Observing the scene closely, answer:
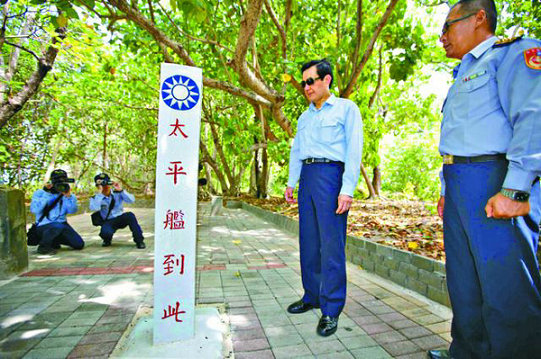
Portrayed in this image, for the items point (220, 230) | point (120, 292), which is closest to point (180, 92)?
point (120, 292)

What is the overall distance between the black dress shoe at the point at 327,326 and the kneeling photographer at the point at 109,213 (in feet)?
13.9

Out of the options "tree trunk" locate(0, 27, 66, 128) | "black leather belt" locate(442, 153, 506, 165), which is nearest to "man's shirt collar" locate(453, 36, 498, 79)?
"black leather belt" locate(442, 153, 506, 165)

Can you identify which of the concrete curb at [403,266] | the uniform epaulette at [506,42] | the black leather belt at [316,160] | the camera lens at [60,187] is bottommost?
the concrete curb at [403,266]

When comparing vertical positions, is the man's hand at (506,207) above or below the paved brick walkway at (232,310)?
above

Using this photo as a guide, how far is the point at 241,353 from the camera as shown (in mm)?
2014

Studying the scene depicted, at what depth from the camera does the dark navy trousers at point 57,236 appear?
4769mm

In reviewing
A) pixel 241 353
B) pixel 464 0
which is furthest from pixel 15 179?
pixel 464 0

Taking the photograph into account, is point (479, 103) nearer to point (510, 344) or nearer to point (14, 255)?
point (510, 344)

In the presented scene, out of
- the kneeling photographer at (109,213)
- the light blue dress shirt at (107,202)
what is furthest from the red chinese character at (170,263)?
the light blue dress shirt at (107,202)

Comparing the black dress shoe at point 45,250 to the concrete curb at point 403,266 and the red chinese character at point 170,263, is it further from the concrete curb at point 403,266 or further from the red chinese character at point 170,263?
the concrete curb at point 403,266

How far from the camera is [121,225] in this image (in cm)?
562

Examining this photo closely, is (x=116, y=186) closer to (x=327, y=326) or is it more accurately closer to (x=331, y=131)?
(x=331, y=131)

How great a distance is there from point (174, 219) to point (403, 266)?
2815 millimetres

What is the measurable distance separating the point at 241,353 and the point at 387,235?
3.39 meters
